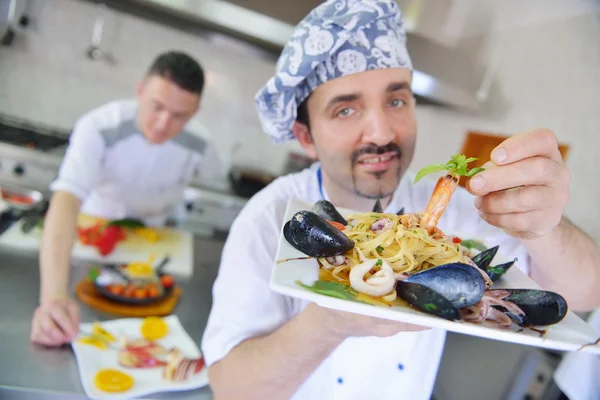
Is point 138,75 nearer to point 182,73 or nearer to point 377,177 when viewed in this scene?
point 182,73

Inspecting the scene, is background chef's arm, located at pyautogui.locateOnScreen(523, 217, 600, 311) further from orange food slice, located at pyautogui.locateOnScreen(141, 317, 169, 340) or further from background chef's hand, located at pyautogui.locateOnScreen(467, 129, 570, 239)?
orange food slice, located at pyautogui.locateOnScreen(141, 317, 169, 340)

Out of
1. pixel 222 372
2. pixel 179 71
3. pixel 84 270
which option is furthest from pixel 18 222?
pixel 222 372

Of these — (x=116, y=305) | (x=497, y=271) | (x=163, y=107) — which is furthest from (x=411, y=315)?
(x=163, y=107)

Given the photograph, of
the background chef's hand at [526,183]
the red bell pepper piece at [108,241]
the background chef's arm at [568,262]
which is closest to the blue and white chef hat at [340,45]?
the background chef's hand at [526,183]

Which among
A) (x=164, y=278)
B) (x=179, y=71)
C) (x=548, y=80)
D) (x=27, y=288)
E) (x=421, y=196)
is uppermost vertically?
(x=548, y=80)

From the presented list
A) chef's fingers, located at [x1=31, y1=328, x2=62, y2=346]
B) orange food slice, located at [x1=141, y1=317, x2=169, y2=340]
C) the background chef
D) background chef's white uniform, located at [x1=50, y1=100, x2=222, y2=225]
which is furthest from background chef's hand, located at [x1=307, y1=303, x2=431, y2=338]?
background chef's white uniform, located at [x1=50, y1=100, x2=222, y2=225]

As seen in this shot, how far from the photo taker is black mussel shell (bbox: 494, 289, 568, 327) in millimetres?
561

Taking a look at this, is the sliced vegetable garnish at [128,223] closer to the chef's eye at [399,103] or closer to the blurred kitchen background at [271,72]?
the blurred kitchen background at [271,72]

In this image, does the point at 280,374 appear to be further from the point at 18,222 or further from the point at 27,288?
the point at 18,222

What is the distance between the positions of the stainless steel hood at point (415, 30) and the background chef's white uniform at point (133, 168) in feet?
2.06

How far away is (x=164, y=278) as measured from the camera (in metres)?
1.53

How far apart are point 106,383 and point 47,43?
2619 millimetres

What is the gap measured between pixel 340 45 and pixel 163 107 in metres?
1.15

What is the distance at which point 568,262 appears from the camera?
95cm
